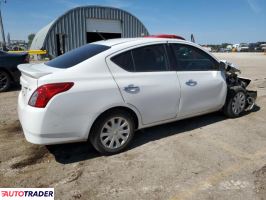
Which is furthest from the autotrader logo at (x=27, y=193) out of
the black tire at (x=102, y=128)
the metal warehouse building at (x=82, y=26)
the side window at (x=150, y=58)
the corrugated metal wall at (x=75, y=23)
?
the corrugated metal wall at (x=75, y=23)

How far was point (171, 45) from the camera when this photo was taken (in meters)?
4.51

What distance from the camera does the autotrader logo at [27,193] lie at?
3.07 meters

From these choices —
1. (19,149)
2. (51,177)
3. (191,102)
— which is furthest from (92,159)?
(191,102)

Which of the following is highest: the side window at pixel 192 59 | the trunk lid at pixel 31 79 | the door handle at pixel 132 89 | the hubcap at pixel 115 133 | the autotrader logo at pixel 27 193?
the side window at pixel 192 59

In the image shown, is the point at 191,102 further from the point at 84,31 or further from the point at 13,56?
the point at 84,31

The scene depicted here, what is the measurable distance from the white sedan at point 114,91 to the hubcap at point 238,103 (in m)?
0.65

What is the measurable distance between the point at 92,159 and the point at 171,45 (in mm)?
2163

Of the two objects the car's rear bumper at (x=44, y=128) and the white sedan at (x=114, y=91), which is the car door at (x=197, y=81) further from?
the car's rear bumper at (x=44, y=128)

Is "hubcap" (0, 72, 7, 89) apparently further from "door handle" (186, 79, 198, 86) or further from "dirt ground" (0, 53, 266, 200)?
"door handle" (186, 79, 198, 86)

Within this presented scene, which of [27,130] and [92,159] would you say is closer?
[27,130]

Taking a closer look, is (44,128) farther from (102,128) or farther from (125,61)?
(125,61)

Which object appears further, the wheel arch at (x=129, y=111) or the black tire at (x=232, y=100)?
the black tire at (x=232, y=100)

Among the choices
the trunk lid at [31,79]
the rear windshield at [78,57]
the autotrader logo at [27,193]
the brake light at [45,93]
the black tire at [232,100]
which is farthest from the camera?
the black tire at [232,100]

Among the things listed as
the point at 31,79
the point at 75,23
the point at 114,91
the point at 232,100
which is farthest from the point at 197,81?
the point at 75,23
